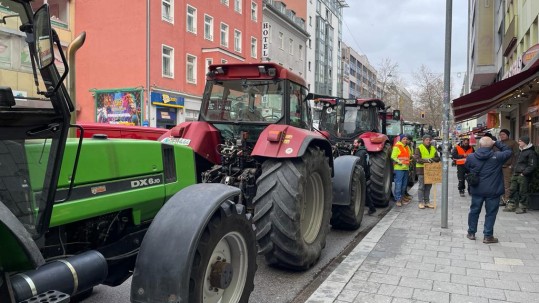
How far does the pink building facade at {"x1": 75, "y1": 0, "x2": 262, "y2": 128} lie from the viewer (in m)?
23.0

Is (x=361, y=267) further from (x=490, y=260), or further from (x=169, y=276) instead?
(x=169, y=276)

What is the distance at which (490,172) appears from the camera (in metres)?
6.58

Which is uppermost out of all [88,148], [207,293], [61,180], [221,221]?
[88,148]

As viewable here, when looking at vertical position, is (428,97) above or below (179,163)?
above

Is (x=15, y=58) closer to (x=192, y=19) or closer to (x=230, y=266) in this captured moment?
(x=230, y=266)

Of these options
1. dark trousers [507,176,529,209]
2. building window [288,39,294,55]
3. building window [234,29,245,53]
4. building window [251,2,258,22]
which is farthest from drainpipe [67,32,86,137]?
building window [288,39,294,55]

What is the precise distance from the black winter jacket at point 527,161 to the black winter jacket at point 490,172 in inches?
125

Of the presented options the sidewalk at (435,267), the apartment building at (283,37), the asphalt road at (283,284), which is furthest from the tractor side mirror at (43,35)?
the apartment building at (283,37)

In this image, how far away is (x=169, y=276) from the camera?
107 inches

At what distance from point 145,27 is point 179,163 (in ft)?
69.2

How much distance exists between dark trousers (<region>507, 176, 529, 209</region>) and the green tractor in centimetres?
800

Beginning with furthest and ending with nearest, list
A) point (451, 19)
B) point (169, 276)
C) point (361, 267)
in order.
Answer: point (451, 19)
point (361, 267)
point (169, 276)

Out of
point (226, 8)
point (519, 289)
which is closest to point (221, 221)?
point (519, 289)

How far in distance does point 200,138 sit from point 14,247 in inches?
145
